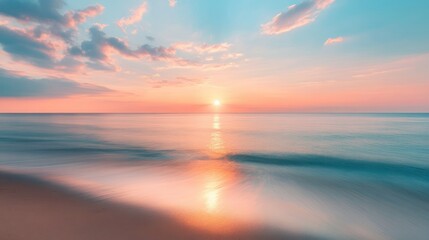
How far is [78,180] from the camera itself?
33.8 ft

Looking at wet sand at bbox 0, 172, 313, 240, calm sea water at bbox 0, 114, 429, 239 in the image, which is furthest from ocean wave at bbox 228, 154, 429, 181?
wet sand at bbox 0, 172, 313, 240

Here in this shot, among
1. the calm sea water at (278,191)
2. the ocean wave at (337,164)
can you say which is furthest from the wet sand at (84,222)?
the ocean wave at (337,164)

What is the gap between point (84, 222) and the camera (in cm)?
573

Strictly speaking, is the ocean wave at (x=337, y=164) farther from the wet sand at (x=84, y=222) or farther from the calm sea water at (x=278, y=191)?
the wet sand at (x=84, y=222)

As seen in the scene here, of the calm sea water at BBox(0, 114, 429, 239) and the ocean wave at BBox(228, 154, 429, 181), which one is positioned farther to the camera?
the ocean wave at BBox(228, 154, 429, 181)

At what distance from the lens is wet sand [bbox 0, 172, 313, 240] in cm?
512

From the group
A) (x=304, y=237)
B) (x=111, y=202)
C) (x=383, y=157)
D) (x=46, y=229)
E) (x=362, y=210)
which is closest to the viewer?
(x=46, y=229)

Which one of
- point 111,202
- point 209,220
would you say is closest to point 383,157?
point 209,220

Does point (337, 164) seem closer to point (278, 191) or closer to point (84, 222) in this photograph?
point (278, 191)

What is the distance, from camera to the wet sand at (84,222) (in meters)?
5.12

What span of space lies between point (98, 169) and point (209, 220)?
31.5 ft

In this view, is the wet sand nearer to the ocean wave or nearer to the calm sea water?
the calm sea water

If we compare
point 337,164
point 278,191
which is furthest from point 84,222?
point 337,164

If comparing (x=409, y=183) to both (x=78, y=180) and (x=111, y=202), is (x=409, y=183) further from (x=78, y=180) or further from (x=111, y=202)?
(x=78, y=180)
